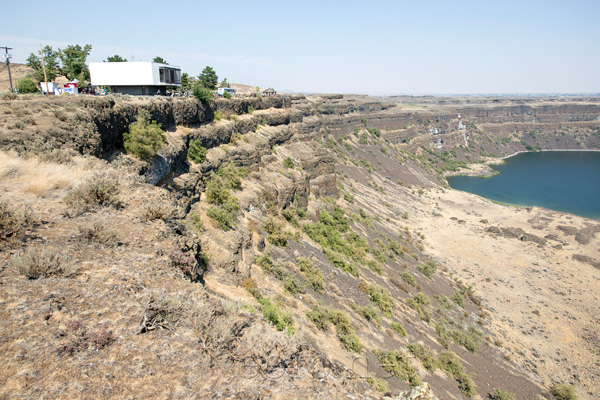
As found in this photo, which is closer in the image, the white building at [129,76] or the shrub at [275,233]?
the shrub at [275,233]

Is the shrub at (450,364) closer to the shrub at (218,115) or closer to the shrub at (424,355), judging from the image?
the shrub at (424,355)

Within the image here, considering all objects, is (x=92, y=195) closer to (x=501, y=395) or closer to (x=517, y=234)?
(x=501, y=395)

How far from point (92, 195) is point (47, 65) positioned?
27.5 m

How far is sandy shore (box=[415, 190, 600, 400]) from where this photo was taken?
26.7 meters

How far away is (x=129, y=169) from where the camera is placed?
1388 cm

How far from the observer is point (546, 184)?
3442 inches

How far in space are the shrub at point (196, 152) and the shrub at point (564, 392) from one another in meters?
29.4

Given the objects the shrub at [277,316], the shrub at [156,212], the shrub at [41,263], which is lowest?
the shrub at [277,316]

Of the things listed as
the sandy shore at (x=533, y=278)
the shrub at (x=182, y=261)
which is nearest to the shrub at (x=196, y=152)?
the shrub at (x=182, y=261)

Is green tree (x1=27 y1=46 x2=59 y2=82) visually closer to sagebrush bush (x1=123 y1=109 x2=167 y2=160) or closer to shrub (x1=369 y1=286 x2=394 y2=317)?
sagebrush bush (x1=123 y1=109 x2=167 y2=160)

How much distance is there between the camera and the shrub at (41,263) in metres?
6.61

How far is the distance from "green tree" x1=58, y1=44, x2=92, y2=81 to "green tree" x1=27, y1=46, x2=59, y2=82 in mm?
709

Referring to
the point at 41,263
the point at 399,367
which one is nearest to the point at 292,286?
the point at 399,367

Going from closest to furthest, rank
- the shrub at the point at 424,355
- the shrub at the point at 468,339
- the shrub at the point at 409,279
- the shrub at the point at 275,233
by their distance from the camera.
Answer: the shrub at the point at 424,355 < the shrub at the point at 275,233 < the shrub at the point at 468,339 < the shrub at the point at 409,279
